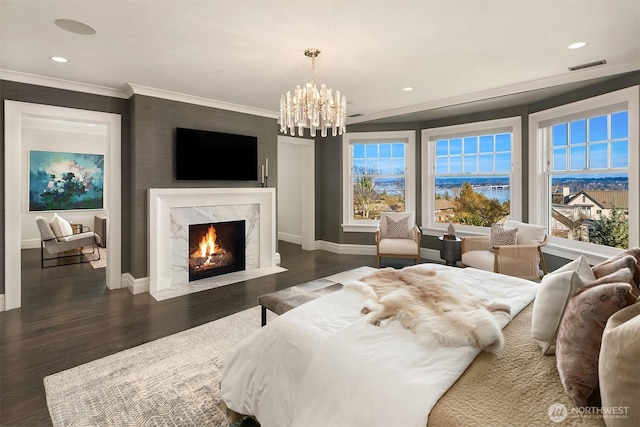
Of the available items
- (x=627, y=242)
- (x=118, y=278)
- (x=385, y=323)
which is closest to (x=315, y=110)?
(x=385, y=323)

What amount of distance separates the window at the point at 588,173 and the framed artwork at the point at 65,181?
27.5ft

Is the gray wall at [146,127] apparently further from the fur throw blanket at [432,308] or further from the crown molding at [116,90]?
the fur throw blanket at [432,308]

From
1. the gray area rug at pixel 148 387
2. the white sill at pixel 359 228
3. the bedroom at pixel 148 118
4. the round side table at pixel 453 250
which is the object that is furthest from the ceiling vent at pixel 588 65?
the gray area rug at pixel 148 387

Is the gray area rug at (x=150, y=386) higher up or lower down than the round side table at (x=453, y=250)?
lower down

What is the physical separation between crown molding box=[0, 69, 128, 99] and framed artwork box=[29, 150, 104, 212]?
3.78 metres

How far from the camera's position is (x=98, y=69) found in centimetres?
339

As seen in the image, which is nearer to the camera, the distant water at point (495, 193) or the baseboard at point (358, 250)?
the distant water at point (495, 193)

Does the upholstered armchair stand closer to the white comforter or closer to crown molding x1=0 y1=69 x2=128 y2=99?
the white comforter

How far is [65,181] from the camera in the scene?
680 cm

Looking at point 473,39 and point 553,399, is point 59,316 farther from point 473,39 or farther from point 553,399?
point 473,39

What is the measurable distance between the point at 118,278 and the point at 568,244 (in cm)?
593

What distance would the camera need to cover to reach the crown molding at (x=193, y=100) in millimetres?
3976

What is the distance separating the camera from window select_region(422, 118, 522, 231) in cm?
503

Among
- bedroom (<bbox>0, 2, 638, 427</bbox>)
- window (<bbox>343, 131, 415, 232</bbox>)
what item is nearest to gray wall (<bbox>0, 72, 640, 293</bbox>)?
bedroom (<bbox>0, 2, 638, 427</bbox>)
